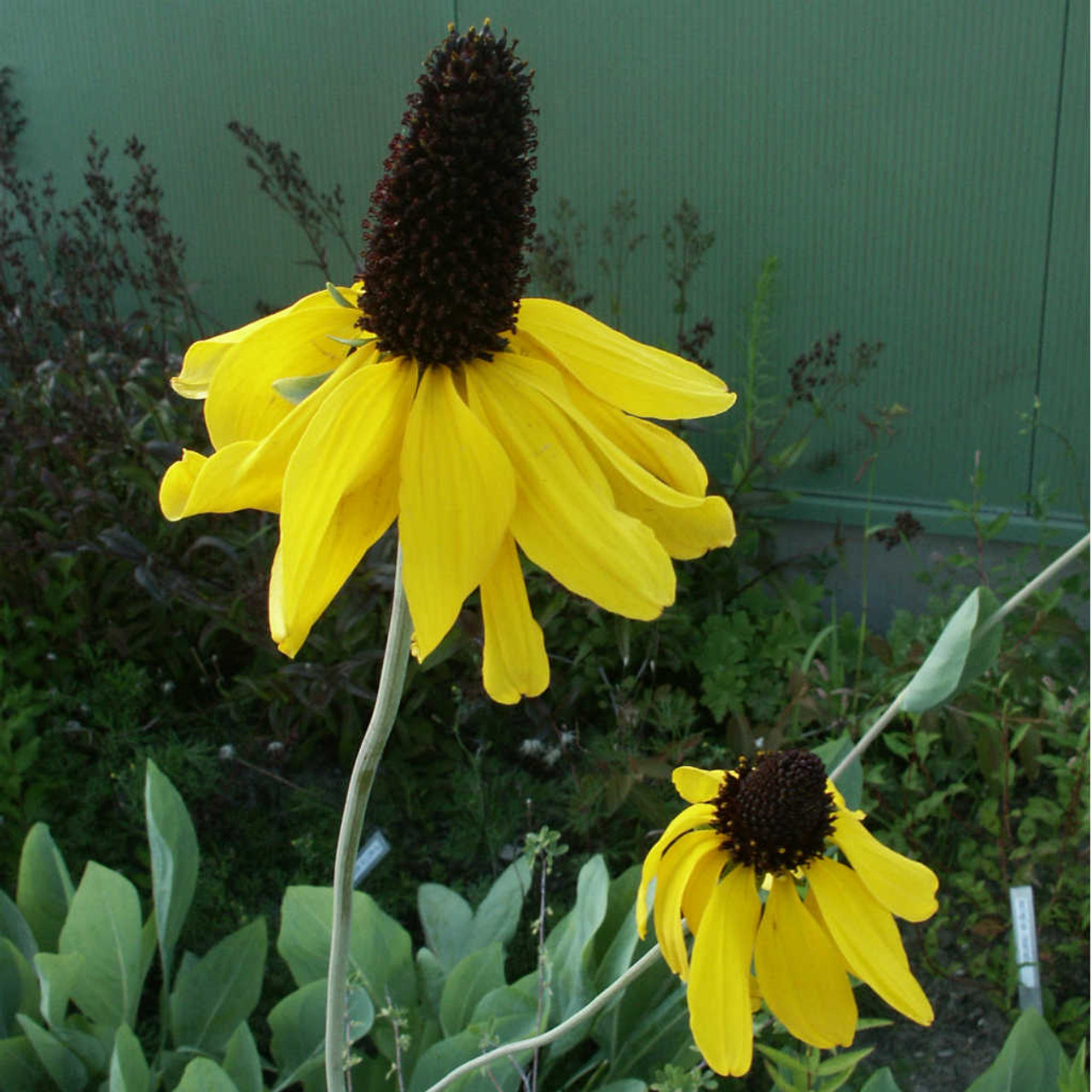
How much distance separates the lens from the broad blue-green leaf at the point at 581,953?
178 centimetres

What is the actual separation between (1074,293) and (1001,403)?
36cm

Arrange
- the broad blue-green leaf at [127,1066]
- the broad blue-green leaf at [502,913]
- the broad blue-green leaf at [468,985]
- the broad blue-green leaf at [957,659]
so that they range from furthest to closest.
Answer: the broad blue-green leaf at [502,913]
the broad blue-green leaf at [468,985]
the broad blue-green leaf at [127,1066]
the broad blue-green leaf at [957,659]

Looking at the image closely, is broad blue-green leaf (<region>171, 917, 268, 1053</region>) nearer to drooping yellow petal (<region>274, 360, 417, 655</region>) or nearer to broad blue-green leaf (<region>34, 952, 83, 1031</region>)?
broad blue-green leaf (<region>34, 952, 83, 1031</region>)

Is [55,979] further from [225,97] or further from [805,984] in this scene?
[225,97]

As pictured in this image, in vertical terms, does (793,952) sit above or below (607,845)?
above

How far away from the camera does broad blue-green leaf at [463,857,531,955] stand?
6.56ft

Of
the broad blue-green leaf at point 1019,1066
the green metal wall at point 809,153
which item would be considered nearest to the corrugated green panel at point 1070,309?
the green metal wall at point 809,153

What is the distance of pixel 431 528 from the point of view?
0.65 m

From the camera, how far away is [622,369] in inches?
30.7

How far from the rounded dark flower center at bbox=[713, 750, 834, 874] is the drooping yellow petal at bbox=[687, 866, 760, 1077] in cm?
6

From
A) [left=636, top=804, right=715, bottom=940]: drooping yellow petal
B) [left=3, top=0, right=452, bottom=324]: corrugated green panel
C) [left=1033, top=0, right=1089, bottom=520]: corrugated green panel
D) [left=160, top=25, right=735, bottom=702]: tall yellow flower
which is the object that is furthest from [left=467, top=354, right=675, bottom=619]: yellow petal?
[left=3, top=0, right=452, bottom=324]: corrugated green panel

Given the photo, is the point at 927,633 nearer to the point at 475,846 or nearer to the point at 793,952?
the point at 475,846

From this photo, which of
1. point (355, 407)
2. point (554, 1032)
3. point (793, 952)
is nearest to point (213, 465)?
point (355, 407)

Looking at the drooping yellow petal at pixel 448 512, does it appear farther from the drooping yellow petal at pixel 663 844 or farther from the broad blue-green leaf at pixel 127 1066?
the broad blue-green leaf at pixel 127 1066
